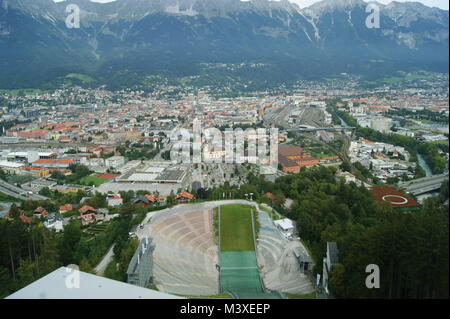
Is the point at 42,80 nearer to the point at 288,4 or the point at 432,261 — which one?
the point at 432,261

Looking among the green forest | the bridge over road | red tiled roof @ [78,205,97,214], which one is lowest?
the bridge over road

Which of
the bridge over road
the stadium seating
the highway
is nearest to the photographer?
the stadium seating

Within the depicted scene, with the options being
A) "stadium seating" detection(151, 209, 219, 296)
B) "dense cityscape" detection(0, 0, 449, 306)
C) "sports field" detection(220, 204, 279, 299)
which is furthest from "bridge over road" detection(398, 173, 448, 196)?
"stadium seating" detection(151, 209, 219, 296)

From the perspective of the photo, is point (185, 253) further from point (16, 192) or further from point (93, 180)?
point (16, 192)

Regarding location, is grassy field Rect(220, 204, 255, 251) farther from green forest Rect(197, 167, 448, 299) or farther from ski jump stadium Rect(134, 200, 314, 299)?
green forest Rect(197, 167, 448, 299)

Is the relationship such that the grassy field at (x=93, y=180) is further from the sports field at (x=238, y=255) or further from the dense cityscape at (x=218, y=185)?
the sports field at (x=238, y=255)
